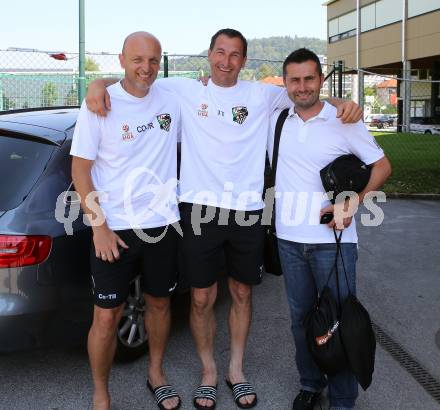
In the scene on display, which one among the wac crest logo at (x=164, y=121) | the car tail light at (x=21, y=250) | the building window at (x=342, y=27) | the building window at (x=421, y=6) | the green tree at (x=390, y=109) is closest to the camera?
the car tail light at (x=21, y=250)

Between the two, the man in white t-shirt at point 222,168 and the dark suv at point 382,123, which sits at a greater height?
the dark suv at point 382,123

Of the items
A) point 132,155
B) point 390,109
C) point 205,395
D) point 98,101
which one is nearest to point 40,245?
point 132,155

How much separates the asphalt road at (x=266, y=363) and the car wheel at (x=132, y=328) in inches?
3.6

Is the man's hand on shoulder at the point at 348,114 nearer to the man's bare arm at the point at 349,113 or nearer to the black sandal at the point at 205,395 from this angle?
the man's bare arm at the point at 349,113

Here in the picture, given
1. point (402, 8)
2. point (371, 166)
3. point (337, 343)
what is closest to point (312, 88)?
point (371, 166)

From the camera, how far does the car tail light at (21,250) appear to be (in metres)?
2.79

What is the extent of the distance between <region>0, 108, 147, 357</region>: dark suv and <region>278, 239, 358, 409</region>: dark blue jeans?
45.4 inches

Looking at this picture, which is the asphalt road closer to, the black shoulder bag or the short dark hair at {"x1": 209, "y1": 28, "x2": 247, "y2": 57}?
the black shoulder bag

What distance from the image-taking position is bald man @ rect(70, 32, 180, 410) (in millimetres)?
2738

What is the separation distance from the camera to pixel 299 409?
3.03 meters

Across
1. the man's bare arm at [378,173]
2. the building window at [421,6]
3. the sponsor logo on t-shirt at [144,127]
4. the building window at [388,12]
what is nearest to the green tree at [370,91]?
the building window at [388,12]

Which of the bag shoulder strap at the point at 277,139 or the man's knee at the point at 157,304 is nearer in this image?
the bag shoulder strap at the point at 277,139

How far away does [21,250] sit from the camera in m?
2.82

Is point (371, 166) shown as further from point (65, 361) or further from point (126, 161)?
point (65, 361)
